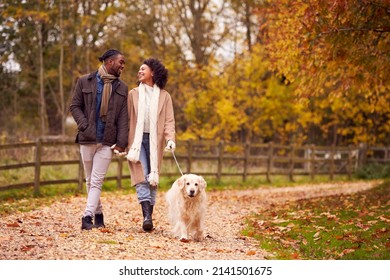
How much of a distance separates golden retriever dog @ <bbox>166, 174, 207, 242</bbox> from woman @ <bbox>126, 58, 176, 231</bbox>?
0.41 m

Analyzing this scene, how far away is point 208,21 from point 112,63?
64.0ft

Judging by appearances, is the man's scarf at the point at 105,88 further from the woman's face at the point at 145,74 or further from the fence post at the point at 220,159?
the fence post at the point at 220,159

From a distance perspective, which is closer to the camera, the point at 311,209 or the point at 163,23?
the point at 311,209

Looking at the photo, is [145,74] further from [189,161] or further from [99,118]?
[189,161]

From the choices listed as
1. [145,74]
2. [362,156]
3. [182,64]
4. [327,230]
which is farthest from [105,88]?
[362,156]

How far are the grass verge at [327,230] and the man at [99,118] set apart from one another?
2.25 metres

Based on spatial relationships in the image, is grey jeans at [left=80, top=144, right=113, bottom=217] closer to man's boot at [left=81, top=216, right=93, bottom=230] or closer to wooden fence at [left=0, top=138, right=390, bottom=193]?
man's boot at [left=81, top=216, right=93, bottom=230]

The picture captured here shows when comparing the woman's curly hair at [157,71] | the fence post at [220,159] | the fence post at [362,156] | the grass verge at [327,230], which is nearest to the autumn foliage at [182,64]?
the fence post at [362,156]

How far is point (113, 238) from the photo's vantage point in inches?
299

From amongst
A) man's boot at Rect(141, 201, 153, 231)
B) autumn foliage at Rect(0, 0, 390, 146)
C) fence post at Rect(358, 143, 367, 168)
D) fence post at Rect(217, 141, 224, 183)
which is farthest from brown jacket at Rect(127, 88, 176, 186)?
fence post at Rect(358, 143, 367, 168)

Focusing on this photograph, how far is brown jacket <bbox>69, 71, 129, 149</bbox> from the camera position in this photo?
809cm

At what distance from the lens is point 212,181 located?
1898 cm

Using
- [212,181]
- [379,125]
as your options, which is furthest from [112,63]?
[379,125]

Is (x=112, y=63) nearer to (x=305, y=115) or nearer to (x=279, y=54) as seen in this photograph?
(x=279, y=54)
